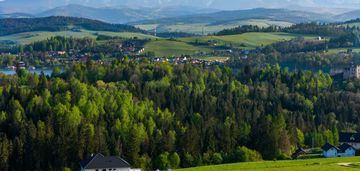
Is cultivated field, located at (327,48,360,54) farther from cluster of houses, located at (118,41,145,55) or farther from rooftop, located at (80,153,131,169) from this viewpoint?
rooftop, located at (80,153,131,169)

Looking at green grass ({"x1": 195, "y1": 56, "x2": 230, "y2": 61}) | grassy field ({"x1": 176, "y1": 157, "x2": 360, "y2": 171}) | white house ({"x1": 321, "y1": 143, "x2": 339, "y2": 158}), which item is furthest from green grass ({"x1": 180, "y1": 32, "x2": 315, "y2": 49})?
grassy field ({"x1": 176, "y1": 157, "x2": 360, "y2": 171})

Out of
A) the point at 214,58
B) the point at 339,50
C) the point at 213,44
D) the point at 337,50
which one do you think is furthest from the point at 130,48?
the point at 339,50

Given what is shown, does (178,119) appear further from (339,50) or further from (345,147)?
(339,50)

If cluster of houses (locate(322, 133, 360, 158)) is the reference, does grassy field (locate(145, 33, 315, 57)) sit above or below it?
above

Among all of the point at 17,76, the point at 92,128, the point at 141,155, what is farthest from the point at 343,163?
the point at 17,76

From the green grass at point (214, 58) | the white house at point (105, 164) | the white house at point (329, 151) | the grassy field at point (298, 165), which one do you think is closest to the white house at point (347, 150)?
the white house at point (329, 151)

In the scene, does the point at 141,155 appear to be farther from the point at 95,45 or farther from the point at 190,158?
the point at 95,45
